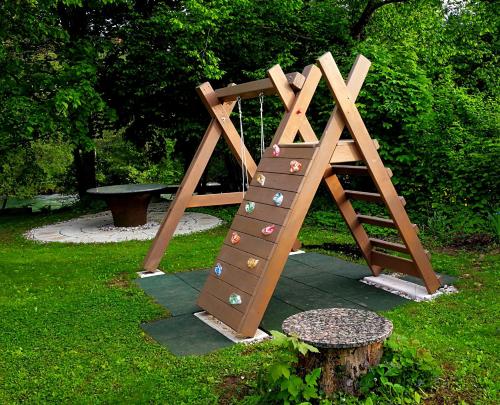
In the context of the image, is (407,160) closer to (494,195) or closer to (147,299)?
(494,195)

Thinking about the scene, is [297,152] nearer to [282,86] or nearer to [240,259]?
[282,86]

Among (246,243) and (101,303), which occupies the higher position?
(246,243)

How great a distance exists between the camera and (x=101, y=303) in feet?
16.0

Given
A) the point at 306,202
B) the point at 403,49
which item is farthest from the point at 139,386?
the point at 403,49

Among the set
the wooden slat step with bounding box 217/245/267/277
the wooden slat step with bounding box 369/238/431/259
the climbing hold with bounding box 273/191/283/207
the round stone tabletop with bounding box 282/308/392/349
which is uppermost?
the climbing hold with bounding box 273/191/283/207

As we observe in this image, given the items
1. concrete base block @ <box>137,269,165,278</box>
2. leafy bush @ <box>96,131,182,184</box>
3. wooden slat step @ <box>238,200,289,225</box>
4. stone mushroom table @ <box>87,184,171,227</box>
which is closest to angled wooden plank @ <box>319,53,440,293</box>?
wooden slat step @ <box>238,200,289,225</box>

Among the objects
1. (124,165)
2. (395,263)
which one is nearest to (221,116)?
(395,263)

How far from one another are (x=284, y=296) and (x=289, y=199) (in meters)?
1.36

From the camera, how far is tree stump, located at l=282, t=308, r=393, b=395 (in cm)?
265

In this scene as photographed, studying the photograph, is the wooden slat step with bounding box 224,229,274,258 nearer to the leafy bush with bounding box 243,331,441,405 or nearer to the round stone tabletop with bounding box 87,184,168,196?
the leafy bush with bounding box 243,331,441,405

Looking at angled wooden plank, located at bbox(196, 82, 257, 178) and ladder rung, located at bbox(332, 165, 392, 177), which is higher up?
angled wooden plank, located at bbox(196, 82, 257, 178)

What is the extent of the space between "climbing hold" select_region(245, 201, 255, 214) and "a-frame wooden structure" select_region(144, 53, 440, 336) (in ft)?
0.04

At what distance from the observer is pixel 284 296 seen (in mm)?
4992

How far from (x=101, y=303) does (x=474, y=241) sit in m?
5.04
